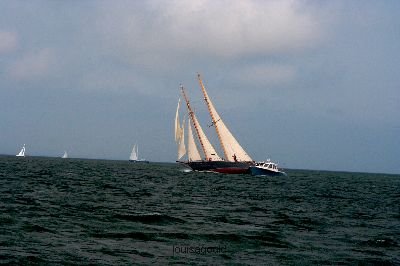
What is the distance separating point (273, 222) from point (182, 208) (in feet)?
20.9

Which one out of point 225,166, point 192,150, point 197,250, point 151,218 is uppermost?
point 192,150

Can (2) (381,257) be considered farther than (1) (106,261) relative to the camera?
Yes

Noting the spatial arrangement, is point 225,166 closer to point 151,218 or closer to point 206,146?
point 206,146

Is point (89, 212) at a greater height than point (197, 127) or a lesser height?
lesser

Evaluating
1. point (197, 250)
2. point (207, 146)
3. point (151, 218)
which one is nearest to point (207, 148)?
point (207, 146)

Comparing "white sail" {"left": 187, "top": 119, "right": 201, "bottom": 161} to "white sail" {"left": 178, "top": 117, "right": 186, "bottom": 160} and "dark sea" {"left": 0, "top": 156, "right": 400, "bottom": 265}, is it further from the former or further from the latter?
"dark sea" {"left": 0, "top": 156, "right": 400, "bottom": 265}

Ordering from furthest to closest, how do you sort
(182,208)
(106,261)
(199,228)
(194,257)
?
(182,208)
(199,228)
(194,257)
(106,261)

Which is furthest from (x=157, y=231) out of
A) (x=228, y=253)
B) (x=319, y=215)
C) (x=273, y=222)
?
(x=319, y=215)

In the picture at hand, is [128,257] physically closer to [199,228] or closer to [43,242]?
[43,242]

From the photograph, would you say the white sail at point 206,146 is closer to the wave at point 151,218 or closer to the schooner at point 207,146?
the schooner at point 207,146

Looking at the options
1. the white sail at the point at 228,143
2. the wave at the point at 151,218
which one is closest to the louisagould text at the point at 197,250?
the wave at the point at 151,218

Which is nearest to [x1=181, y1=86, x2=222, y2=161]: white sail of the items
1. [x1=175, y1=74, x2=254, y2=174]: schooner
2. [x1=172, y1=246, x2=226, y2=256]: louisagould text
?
[x1=175, y1=74, x2=254, y2=174]: schooner

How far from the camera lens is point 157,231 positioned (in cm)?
1700

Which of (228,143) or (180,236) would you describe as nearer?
(180,236)
